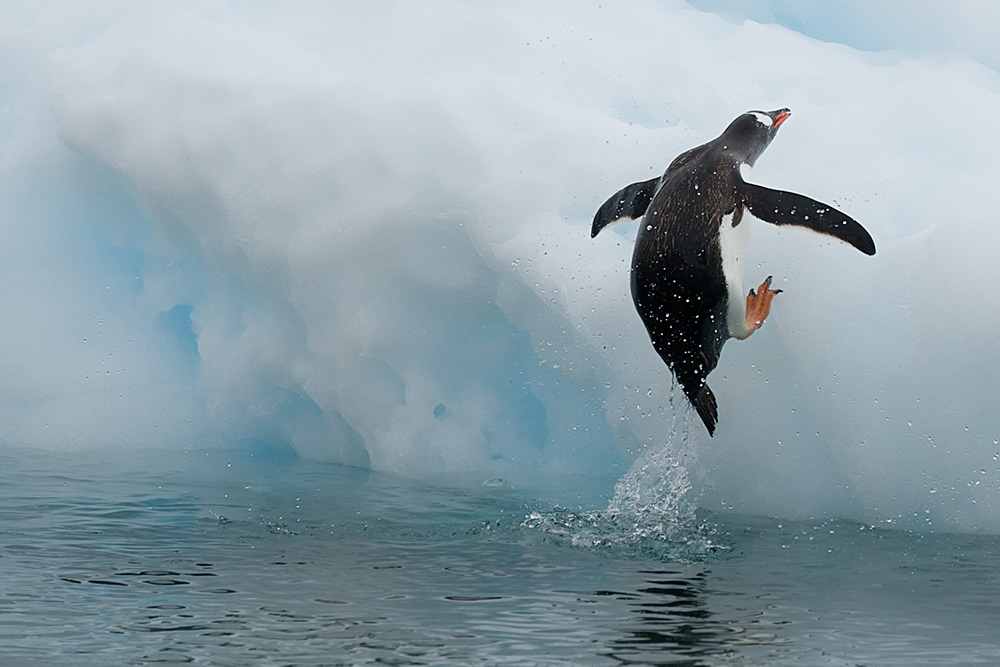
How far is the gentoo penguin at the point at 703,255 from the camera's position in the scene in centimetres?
450

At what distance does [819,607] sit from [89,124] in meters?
5.09

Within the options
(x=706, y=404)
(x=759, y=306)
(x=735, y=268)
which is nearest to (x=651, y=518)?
(x=706, y=404)

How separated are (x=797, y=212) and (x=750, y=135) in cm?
53

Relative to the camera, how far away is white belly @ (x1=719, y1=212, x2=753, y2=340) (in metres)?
4.62

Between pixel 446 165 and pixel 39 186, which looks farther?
pixel 39 186

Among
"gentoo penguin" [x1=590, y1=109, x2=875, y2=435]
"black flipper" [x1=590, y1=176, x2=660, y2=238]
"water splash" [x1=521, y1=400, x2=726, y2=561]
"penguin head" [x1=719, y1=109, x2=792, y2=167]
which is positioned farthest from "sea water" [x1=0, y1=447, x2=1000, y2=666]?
"penguin head" [x1=719, y1=109, x2=792, y2=167]

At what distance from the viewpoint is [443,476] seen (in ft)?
20.8

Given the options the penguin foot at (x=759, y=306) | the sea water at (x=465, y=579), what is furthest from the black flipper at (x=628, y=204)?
the sea water at (x=465, y=579)

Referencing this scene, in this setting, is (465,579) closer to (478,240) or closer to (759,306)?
(759,306)

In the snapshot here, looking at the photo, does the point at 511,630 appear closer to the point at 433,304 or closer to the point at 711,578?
the point at 711,578

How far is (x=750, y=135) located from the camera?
16.6ft

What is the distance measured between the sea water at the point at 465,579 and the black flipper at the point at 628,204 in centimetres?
103

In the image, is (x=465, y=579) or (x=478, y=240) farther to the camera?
(x=478, y=240)

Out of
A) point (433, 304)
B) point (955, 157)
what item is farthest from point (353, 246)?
point (955, 157)
